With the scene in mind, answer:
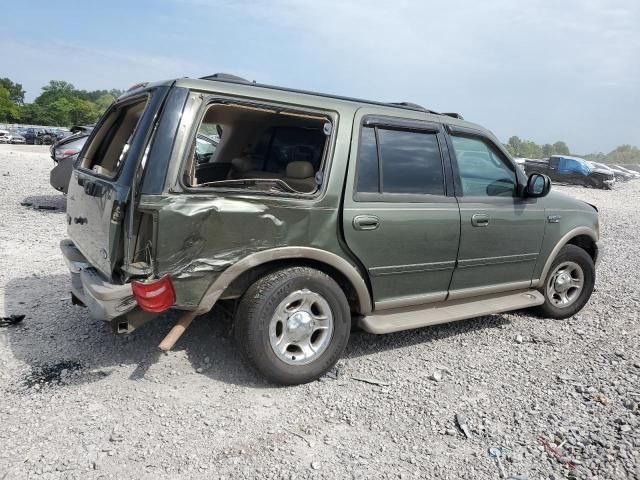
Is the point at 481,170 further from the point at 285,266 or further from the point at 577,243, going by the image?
the point at 285,266

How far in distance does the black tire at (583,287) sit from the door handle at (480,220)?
1.15 m

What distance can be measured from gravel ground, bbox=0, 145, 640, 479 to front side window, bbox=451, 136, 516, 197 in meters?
1.30

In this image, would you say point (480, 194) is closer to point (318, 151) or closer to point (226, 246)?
point (318, 151)

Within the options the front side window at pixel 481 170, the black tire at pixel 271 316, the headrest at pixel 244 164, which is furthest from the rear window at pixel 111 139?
Result: the front side window at pixel 481 170

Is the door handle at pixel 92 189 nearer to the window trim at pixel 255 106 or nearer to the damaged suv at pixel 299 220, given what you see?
the damaged suv at pixel 299 220

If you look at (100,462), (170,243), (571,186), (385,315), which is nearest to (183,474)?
(100,462)

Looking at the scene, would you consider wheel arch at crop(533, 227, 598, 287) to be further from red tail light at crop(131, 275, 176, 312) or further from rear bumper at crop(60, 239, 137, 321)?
rear bumper at crop(60, 239, 137, 321)

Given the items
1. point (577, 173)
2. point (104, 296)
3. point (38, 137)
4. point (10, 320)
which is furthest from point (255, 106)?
point (38, 137)

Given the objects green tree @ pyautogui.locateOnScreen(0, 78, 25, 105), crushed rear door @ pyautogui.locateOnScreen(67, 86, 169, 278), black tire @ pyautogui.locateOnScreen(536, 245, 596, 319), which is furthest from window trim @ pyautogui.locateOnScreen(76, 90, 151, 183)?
green tree @ pyautogui.locateOnScreen(0, 78, 25, 105)

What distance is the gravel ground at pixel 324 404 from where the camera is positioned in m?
2.63

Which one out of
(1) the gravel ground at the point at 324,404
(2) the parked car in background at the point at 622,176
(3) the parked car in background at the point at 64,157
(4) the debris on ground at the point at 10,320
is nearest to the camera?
(1) the gravel ground at the point at 324,404

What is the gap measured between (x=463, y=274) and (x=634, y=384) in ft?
4.72

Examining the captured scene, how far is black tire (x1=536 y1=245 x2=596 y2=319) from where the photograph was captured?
482 cm

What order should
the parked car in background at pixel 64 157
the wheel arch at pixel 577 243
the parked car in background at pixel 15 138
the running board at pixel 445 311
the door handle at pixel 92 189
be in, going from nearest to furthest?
the door handle at pixel 92 189 < the running board at pixel 445 311 < the wheel arch at pixel 577 243 < the parked car in background at pixel 64 157 < the parked car in background at pixel 15 138
